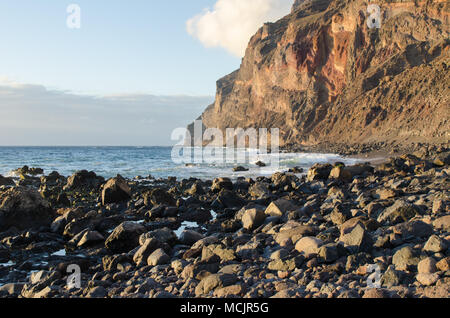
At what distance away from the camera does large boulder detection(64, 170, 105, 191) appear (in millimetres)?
19106

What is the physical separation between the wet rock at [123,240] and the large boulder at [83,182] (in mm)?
11439

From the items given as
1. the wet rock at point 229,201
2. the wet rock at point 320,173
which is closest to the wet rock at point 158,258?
the wet rock at point 229,201

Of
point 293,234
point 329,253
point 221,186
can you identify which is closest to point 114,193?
point 221,186

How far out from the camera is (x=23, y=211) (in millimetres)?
10781

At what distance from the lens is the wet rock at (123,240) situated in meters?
8.27

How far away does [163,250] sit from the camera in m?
7.27

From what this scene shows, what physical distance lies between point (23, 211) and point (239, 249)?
7564 mm

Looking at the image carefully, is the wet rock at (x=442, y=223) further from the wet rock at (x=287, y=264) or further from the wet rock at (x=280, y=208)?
the wet rock at (x=280, y=208)

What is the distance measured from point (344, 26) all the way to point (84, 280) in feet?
232

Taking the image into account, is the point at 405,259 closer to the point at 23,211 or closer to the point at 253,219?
the point at 253,219

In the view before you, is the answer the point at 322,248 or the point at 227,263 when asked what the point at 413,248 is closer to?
the point at 322,248

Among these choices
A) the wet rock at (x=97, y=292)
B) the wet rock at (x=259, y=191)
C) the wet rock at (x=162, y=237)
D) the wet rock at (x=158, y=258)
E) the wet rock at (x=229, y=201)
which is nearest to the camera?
the wet rock at (x=97, y=292)

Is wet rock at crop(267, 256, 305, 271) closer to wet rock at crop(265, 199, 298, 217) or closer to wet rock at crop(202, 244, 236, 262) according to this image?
wet rock at crop(202, 244, 236, 262)
